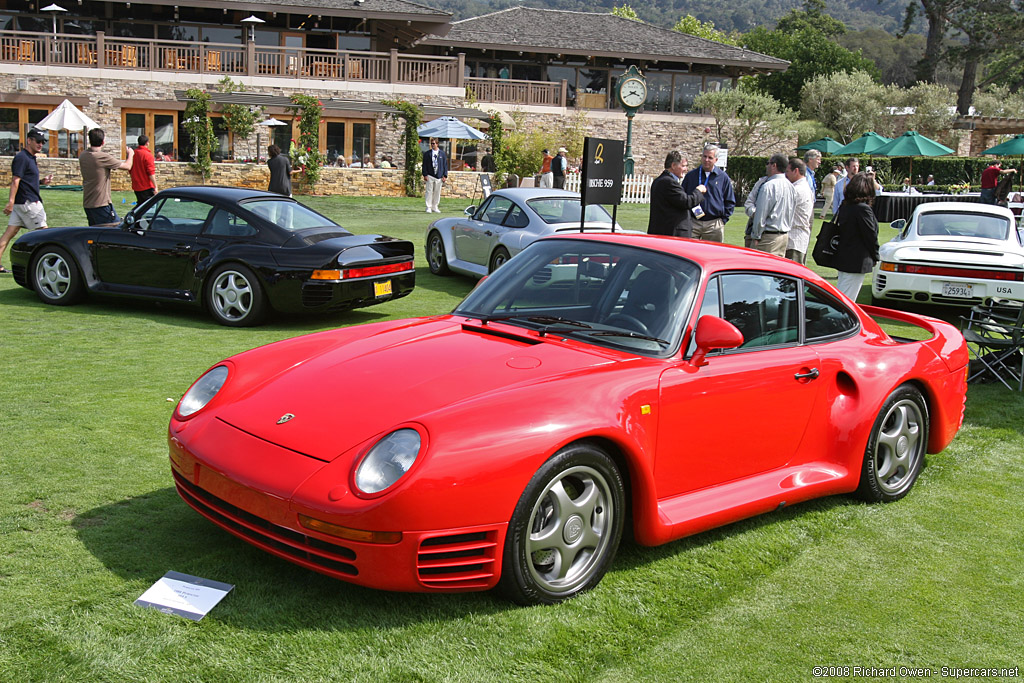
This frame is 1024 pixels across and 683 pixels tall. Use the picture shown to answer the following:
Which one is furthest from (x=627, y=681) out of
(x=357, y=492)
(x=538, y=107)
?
(x=538, y=107)

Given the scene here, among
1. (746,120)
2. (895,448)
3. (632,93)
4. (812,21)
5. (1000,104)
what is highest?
(812,21)

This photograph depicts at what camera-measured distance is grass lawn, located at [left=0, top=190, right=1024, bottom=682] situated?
3207mm

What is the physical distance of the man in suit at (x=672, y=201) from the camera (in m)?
10.9

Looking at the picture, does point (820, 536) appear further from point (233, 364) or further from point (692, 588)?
point (233, 364)

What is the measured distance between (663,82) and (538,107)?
28.9 feet

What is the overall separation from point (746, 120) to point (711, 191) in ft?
124

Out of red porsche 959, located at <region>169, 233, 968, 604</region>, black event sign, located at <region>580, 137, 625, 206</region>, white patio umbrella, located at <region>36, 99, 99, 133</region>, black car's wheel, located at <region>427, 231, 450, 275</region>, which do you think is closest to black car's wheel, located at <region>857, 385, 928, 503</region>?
red porsche 959, located at <region>169, 233, 968, 604</region>

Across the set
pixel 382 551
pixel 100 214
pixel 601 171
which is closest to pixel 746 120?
pixel 100 214

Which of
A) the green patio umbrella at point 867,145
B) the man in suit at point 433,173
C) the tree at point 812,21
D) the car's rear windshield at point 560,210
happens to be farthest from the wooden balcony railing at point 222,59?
the tree at point 812,21

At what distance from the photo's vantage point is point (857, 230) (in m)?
9.58

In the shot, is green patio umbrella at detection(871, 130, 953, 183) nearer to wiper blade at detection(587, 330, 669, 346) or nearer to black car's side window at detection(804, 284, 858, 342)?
black car's side window at detection(804, 284, 858, 342)

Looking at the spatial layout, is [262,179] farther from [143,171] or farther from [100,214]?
[100,214]

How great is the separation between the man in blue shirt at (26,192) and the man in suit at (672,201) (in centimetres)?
792

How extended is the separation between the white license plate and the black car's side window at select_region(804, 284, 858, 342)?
712 centimetres
